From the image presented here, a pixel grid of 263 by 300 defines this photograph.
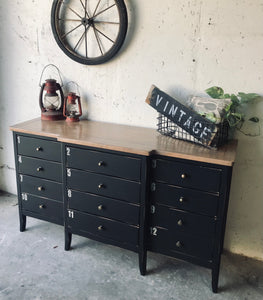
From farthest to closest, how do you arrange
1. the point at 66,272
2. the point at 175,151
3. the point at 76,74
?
the point at 76,74, the point at 66,272, the point at 175,151

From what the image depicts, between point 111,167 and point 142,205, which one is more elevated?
point 111,167

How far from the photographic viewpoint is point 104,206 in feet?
7.04

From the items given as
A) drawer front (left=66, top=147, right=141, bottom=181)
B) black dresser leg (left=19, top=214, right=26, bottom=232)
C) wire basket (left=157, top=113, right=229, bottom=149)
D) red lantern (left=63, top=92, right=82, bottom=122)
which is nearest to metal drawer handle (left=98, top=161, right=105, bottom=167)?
drawer front (left=66, top=147, right=141, bottom=181)

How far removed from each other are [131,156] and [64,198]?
0.59 metres

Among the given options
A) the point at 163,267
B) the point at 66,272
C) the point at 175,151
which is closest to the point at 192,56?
the point at 175,151

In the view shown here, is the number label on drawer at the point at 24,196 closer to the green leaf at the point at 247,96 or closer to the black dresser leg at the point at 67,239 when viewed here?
the black dresser leg at the point at 67,239

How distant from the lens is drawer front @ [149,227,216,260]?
6.52 feet

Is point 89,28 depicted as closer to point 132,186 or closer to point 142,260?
point 132,186

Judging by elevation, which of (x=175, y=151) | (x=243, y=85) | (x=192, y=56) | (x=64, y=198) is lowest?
(x=64, y=198)

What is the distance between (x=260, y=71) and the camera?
6.67 feet

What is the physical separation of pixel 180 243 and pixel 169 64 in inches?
44.6

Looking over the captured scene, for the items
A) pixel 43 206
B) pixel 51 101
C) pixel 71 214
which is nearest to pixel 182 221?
pixel 71 214

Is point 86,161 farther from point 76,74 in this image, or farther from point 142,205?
point 76,74

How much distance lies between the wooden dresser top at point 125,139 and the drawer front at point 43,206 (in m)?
0.48
